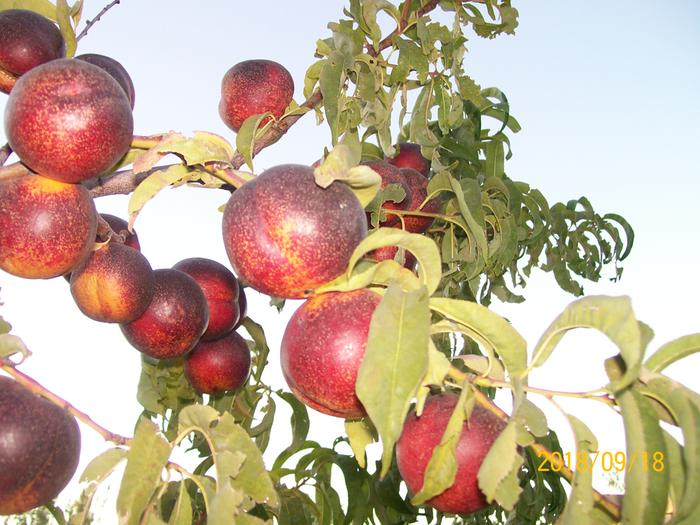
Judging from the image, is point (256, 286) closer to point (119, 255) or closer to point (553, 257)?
point (119, 255)

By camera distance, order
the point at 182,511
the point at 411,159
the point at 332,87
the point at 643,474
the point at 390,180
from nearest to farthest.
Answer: the point at 643,474 < the point at 182,511 < the point at 332,87 < the point at 390,180 < the point at 411,159

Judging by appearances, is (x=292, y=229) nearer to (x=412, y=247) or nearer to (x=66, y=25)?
(x=412, y=247)

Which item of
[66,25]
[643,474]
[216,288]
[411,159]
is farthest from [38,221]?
[411,159]

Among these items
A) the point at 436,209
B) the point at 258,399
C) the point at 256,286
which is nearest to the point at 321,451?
the point at 258,399

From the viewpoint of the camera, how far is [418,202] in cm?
260

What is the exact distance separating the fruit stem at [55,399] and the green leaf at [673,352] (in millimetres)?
1040

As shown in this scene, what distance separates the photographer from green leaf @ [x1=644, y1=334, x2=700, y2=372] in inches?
45.5

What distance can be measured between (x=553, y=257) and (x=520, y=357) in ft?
8.27

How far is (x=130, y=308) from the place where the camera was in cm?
198

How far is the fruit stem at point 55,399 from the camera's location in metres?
1.42

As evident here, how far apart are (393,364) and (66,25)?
1431mm

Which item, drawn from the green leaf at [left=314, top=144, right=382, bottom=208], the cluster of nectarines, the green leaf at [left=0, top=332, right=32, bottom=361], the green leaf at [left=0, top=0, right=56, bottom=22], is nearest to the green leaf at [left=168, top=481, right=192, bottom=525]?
the cluster of nectarines

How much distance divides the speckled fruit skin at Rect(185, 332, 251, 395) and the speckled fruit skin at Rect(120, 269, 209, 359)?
1.88 ft

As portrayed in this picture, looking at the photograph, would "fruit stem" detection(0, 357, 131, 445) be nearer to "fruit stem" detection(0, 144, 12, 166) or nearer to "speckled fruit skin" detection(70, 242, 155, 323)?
"speckled fruit skin" detection(70, 242, 155, 323)
